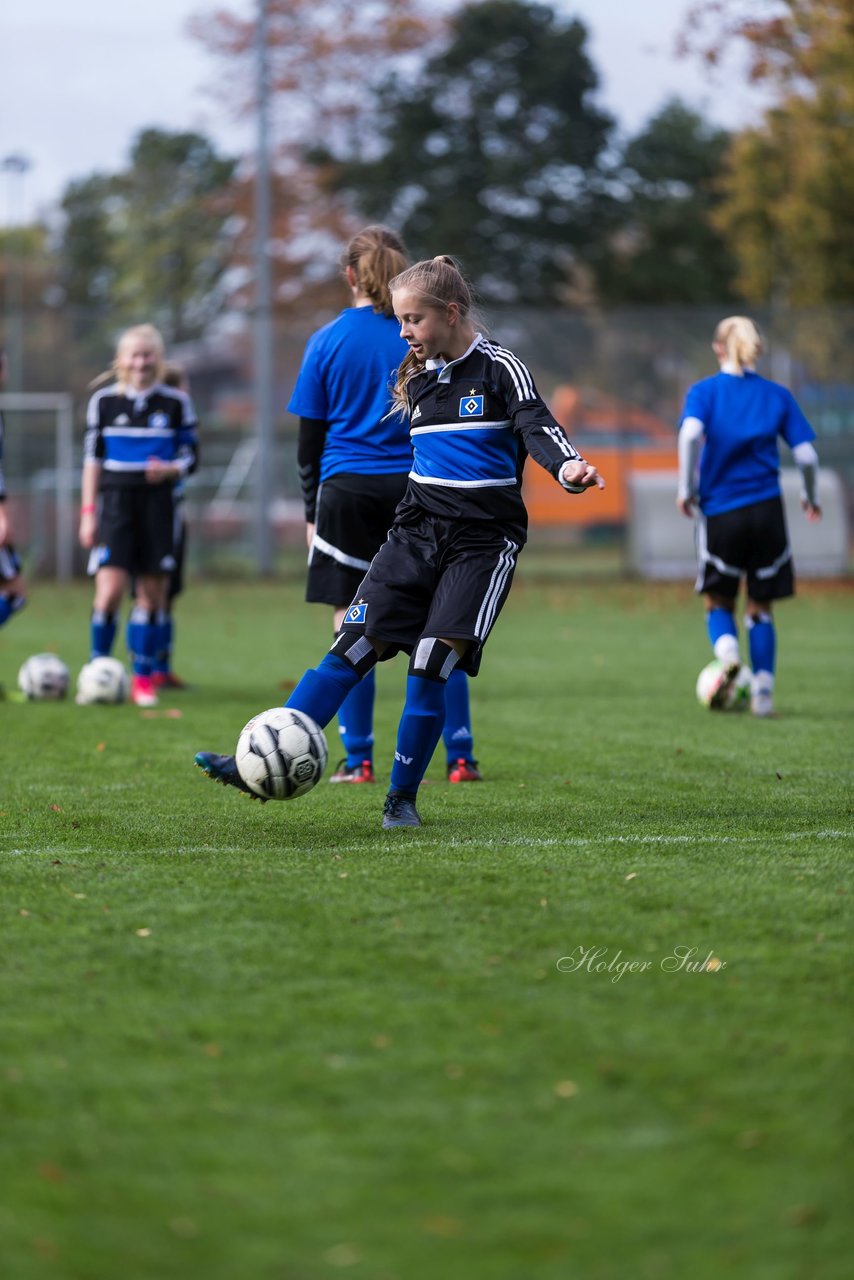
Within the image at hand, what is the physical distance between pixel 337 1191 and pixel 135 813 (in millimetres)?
3497

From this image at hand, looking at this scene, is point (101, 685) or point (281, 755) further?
point (101, 685)

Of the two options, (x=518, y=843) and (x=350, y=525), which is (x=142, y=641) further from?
(x=518, y=843)

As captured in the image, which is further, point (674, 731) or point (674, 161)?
point (674, 161)

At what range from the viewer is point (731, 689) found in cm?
922

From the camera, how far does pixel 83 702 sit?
9.83m

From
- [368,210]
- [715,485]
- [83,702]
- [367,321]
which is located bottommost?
[83,702]

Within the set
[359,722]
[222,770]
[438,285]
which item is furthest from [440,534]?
[359,722]

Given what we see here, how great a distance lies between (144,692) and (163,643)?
994 mm

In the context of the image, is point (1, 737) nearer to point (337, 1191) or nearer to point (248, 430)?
point (337, 1191)

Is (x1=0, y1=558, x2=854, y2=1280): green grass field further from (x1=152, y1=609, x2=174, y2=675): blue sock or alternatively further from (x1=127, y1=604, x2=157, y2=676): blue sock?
(x1=152, y1=609, x2=174, y2=675): blue sock

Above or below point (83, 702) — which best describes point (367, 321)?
above

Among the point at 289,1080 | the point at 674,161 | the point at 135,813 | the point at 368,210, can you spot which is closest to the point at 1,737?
the point at 135,813

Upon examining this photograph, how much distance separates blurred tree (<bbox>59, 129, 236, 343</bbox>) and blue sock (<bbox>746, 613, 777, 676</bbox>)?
32037 mm

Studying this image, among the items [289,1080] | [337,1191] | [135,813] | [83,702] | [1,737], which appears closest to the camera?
[337,1191]
